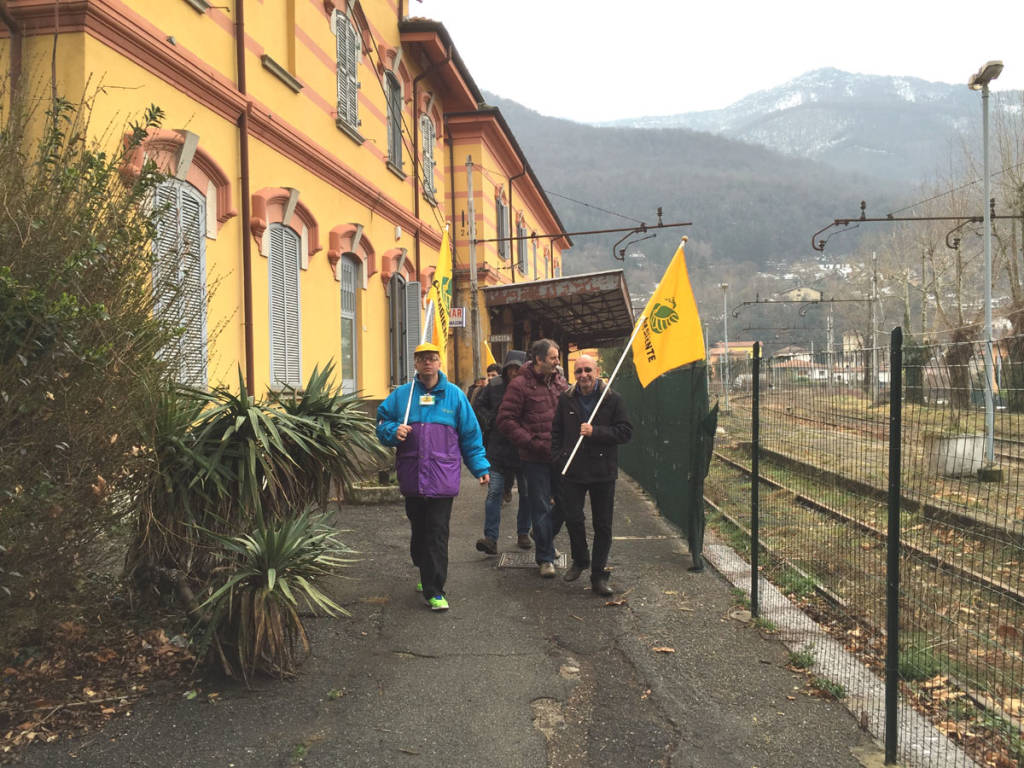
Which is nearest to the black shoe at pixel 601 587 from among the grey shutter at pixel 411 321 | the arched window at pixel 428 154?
the grey shutter at pixel 411 321

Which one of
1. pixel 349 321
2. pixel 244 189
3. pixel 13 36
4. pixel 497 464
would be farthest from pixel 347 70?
pixel 497 464

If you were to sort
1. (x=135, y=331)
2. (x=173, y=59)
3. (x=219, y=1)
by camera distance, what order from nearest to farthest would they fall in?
(x=135, y=331) → (x=173, y=59) → (x=219, y=1)

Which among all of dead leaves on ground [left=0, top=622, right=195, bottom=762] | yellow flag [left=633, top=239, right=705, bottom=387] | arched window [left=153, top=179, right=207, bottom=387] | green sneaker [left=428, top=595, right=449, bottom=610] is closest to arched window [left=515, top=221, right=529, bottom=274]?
yellow flag [left=633, top=239, right=705, bottom=387]

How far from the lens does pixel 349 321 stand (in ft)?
46.2

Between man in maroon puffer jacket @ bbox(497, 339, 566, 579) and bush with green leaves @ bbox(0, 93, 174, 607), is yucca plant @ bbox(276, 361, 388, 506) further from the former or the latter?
bush with green leaves @ bbox(0, 93, 174, 607)

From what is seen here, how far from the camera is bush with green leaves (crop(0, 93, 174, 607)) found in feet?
12.2

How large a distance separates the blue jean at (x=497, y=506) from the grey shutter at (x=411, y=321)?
8.33m

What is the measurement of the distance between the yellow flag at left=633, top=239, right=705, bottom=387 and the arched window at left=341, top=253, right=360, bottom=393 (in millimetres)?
7115

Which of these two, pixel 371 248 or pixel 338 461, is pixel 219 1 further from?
pixel 338 461

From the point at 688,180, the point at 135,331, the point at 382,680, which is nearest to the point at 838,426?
the point at 382,680

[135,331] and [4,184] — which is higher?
[4,184]

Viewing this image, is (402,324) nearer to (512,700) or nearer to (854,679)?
(512,700)

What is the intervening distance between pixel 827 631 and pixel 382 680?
3.10 meters

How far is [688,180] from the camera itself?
158 m
